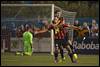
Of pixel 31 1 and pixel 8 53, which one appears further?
pixel 31 1

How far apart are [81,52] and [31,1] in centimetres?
1518

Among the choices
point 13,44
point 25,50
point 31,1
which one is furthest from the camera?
point 31,1

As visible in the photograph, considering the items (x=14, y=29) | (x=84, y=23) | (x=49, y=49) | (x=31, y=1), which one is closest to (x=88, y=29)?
(x=84, y=23)

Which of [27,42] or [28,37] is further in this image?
→ [27,42]

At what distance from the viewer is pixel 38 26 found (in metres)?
27.8

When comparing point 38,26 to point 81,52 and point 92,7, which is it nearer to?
point 81,52

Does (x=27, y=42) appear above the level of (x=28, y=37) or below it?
below

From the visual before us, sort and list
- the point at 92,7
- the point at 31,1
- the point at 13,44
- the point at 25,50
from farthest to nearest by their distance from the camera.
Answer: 1. the point at 31,1
2. the point at 92,7
3. the point at 13,44
4. the point at 25,50

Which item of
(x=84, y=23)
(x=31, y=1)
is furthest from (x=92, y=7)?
(x=84, y=23)

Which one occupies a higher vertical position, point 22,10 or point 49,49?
point 22,10

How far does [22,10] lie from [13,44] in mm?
2132

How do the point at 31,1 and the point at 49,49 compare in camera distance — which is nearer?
the point at 49,49

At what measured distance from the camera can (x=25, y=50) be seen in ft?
85.0

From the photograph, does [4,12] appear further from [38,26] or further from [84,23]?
[84,23]
